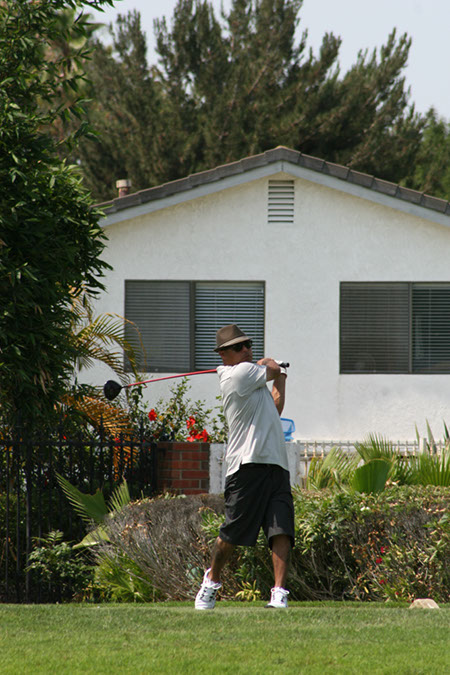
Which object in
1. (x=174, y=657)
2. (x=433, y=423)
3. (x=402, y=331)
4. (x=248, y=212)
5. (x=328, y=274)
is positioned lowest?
(x=174, y=657)

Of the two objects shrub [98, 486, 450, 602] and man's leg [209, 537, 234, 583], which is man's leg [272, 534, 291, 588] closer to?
man's leg [209, 537, 234, 583]

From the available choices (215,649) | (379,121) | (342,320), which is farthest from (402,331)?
(379,121)

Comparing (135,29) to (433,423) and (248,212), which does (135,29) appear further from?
(433,423)

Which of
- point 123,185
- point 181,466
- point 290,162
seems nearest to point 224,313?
point 290,162

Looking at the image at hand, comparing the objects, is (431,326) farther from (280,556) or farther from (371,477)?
(280,556)

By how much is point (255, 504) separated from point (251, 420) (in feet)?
1.81

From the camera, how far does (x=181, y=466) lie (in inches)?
351

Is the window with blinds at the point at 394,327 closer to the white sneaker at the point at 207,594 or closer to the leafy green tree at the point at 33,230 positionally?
the leafy green tree at the point at 33,230

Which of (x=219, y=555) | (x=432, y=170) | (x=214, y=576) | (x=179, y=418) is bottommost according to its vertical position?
(x=214, y=576)

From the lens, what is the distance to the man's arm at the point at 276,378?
19.8ft

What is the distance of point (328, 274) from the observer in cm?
1218

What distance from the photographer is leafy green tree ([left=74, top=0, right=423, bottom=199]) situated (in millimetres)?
21500

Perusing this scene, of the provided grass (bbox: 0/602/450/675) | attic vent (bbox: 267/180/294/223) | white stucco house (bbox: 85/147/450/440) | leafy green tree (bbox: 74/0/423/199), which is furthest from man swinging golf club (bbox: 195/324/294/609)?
leafy green tree (bbox: 74/0/423/199)

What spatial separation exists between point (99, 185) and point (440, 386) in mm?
12800
